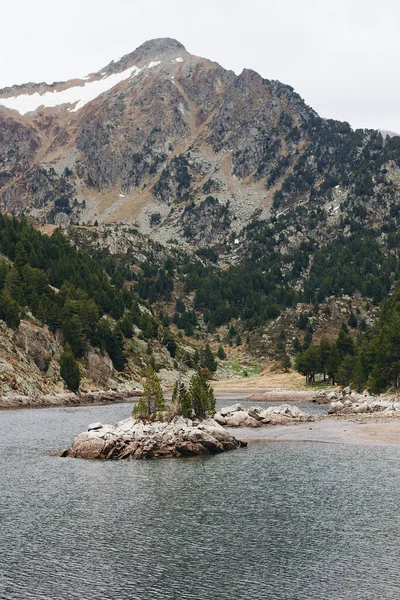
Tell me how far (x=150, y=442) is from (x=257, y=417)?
33.9 m

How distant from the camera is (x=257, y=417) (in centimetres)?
10144

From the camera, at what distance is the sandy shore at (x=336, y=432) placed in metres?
77.4

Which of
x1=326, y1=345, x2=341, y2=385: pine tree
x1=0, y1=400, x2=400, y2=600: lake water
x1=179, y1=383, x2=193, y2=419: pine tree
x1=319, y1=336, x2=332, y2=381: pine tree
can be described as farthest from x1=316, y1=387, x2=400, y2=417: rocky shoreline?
x1=319, y1=336, x2=332, y2=381: pine tree

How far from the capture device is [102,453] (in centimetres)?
7044

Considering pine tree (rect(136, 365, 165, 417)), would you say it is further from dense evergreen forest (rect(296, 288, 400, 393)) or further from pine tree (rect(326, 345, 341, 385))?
pine tree (rect(326, 345, 341, 385))

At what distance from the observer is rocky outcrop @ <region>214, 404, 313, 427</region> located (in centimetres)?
9938

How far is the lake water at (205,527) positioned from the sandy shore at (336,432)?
7.65m

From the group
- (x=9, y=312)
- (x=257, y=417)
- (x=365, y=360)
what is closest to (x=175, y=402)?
(x=257, y=417)

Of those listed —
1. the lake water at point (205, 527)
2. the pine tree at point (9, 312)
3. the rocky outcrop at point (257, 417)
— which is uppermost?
the pine tree at point (9, 312)

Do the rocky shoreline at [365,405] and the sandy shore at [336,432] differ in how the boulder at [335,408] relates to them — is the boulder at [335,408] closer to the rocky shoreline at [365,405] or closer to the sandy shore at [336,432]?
the rocky shoreline at [365,405]

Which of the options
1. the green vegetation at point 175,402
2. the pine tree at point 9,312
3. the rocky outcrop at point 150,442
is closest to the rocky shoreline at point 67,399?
the pine tree at point 9,312

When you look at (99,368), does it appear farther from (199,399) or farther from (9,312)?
(199,399)

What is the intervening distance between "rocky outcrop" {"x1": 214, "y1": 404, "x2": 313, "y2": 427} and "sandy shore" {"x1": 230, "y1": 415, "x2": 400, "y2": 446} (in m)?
2.27

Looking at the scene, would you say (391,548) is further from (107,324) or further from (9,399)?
(107,324)
